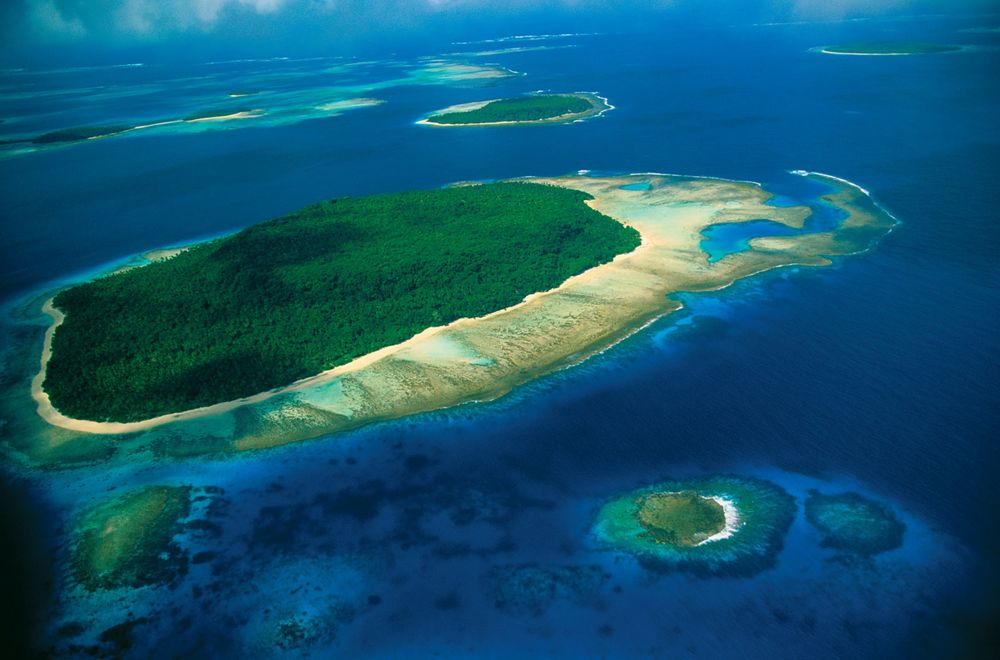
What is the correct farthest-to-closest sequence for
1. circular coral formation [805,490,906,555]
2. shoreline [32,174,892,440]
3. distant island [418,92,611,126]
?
distant island [418,92,611,126] < shoreline [32,174,892,440] < circular coral formation [805,490,906,555]

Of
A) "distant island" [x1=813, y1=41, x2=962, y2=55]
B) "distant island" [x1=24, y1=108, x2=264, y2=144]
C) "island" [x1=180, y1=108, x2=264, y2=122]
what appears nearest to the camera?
"distant island" [x1=24, y1=108, x2=264, y2=144]

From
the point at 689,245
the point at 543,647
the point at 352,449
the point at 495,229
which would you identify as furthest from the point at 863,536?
the point at 495,229

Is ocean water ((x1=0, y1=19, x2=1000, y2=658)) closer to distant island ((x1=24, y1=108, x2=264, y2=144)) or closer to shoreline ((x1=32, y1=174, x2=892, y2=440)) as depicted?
shoreline ((x1=32, y1=174, x2=892, y2=440))

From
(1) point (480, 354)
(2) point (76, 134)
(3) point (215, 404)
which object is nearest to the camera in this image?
(3) point (215, 404)

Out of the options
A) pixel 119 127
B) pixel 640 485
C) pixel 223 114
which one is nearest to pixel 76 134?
pixel 119 127

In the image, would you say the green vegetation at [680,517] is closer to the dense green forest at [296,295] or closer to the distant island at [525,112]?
the dense green forest at [296,295]

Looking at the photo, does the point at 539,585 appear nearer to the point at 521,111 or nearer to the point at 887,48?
the point at 521,111

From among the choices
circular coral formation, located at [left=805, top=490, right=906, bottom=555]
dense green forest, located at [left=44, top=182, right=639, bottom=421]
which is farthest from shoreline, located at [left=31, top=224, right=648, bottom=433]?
circular coral formation, located at [left=805, top=490, right=906, bottom=555]

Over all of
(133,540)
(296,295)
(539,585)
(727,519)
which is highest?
(296,295)
